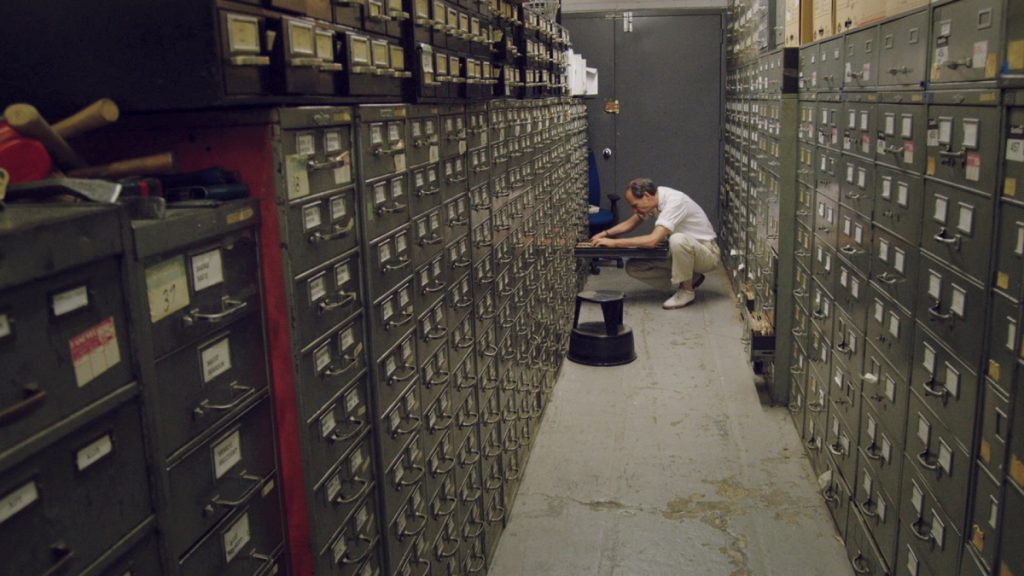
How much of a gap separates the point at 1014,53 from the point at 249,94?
1539 millimetres

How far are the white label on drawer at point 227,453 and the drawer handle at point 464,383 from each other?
1.37m

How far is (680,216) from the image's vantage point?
724cm

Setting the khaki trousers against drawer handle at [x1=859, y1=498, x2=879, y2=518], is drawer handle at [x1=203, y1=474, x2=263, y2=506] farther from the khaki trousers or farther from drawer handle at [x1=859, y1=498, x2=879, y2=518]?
the khaki trousers

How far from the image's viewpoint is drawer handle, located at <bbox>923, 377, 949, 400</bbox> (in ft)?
7.71

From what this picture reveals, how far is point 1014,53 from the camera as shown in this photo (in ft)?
6.29

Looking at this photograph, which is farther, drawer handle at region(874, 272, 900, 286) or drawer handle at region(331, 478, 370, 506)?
drawer handle at region(874, 272, 900, 286)

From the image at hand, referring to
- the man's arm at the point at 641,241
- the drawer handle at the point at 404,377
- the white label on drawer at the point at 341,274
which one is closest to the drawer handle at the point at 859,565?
the drawer handle at the point at 404,377

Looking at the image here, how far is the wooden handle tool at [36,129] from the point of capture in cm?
132

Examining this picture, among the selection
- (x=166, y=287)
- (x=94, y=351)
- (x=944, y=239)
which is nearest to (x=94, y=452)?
(x=94, y=351)

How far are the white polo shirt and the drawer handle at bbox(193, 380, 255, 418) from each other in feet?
19.3

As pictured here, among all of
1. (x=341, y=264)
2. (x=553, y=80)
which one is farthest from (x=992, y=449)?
(x=553, y=80)

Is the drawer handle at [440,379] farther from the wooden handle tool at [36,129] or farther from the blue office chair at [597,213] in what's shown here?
the blue office chair at [597,213]

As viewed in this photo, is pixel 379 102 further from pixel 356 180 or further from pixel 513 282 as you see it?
pixel 513 282

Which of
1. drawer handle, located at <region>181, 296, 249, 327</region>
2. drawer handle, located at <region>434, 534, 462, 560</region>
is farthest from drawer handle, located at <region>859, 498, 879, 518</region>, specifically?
drawer handle, located at <region>181, 296, 249, 327</region>
